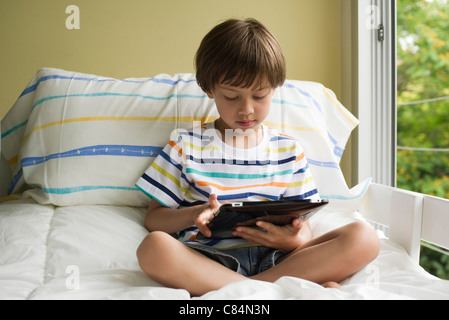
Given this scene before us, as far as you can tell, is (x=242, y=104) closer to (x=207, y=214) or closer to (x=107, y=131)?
(x=207, y=214)

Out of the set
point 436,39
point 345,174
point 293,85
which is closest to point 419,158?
point 436,39

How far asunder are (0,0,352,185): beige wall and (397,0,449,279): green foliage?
55.6 inches

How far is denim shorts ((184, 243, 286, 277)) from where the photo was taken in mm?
838

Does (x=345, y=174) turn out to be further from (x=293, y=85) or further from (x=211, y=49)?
(x=211, y=49)

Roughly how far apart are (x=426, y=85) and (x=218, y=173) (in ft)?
8.10

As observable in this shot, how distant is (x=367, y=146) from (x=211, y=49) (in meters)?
0.85

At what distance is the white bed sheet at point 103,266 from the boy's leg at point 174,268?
3 centimetres

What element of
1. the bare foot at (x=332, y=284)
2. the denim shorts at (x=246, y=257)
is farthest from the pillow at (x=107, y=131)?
the bare foot at (x=332, y=284)

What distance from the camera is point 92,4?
1.51 m

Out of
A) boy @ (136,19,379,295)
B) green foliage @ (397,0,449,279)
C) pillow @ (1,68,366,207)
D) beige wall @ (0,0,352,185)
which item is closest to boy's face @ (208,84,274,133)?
boy @ (136,19,379,295)

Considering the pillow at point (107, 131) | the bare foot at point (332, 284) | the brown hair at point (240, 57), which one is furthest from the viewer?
the pillow at point (107, 131)

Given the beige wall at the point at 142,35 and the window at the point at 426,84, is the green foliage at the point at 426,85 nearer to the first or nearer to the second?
the window at the point at 426,84

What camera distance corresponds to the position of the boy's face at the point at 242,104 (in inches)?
36.7

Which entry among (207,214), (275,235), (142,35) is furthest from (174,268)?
(142,35)
